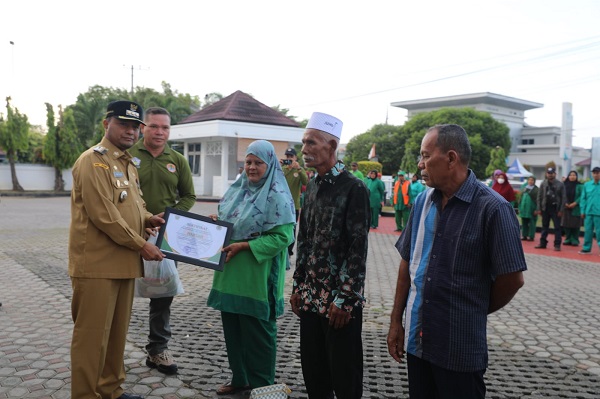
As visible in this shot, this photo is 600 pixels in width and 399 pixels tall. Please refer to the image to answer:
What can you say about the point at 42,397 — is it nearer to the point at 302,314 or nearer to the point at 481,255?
the point at 302,314

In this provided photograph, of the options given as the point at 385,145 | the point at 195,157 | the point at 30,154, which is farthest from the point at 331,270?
the point at 385,145

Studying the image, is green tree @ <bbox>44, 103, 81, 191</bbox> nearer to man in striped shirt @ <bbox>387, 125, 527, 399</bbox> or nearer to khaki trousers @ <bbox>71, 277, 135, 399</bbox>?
khaki trousers @ <bbox>71, 277, 135, 399</bbox>

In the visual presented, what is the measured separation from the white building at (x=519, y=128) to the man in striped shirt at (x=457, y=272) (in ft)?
217

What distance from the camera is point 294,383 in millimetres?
4133

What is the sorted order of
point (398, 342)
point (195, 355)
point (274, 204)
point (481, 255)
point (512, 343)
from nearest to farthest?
point (481, 255) < point (398, 342) < point (274, 204) < point (195, 355) < point (512, 343)

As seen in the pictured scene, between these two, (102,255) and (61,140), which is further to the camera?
(61,140)

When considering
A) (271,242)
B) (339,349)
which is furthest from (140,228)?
(339,349)

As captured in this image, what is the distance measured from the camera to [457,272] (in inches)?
91.8

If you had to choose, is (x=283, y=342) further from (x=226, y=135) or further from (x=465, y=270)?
(x=226, y=135)

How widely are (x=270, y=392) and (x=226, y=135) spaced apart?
89.0ft

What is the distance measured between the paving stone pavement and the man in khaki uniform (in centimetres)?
68

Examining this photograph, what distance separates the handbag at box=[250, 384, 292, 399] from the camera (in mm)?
3384

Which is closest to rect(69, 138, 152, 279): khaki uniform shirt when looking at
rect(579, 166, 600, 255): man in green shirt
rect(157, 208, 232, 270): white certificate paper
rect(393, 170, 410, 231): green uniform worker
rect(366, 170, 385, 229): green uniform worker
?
rect(157, 208, 232, 270): white certificate paper

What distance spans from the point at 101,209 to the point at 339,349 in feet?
5.68
